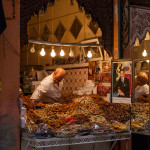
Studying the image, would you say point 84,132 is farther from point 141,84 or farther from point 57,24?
point 57,24

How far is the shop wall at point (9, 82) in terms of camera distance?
13.0 ft

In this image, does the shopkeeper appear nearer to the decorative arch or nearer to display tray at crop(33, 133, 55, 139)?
the decorative arch

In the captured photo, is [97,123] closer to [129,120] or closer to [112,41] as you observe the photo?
[129,120]

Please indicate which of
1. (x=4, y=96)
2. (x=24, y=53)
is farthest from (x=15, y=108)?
(x=24, y=53)

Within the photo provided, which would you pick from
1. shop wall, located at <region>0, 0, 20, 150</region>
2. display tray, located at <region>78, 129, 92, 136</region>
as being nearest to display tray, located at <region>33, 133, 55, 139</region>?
shop wall, located at <region>0, 0, 20, 150</region>

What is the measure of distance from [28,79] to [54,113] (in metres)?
3.43

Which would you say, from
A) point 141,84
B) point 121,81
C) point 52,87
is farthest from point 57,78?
point 141,84

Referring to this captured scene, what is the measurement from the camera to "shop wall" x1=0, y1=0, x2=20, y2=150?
3967 millimetres

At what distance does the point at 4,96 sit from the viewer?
3.98m

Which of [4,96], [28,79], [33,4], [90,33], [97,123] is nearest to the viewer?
[4,96]

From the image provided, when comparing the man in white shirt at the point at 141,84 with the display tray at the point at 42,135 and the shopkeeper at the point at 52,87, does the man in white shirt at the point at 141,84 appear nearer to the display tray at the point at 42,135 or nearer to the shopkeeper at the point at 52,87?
the display tray at the point at 42,135

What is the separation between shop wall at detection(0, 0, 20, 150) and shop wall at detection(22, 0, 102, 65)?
11.8 feet

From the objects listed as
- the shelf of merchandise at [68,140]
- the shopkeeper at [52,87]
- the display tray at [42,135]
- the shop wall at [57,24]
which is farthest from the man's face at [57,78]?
the display tray at [42,135]

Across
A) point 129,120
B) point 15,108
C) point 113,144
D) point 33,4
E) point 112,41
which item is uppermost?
point 33,4
